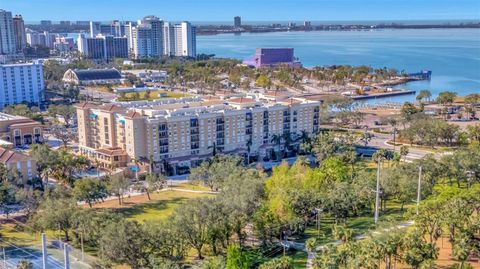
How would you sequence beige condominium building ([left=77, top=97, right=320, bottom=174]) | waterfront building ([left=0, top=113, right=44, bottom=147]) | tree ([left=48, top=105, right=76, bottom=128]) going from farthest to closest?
1. tree ([left=48, top=105, right=76, bottom=128])
2. waterfront building ([left=0, top=113, right=44, bottom=147])
3. beige condominium building ([left=77, top=97, right=320, bottom=174])

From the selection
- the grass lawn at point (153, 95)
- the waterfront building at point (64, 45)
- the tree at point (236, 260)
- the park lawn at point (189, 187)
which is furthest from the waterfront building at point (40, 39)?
the tree at point (236, 260)

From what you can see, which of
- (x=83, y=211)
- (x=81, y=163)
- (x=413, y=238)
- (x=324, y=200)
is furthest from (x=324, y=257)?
(x=81, y=163)

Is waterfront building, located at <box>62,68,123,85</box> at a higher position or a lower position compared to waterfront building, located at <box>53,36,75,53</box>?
lower

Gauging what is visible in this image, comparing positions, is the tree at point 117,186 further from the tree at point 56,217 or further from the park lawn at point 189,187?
the tree at point 56,217

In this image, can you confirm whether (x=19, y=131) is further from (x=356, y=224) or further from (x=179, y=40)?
(x=179, y=40)

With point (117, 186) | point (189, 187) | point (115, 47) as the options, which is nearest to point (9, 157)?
point (117, 186)

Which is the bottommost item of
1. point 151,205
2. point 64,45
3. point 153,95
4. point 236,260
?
point 151,205

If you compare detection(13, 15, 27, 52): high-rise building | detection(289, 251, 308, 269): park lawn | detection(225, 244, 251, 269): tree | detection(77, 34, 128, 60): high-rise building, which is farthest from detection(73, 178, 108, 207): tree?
detection(13, 15, 27, 52): high-rise building

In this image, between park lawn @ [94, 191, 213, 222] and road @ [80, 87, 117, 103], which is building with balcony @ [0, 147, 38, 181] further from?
road @ [80, 87, 117, 103]
